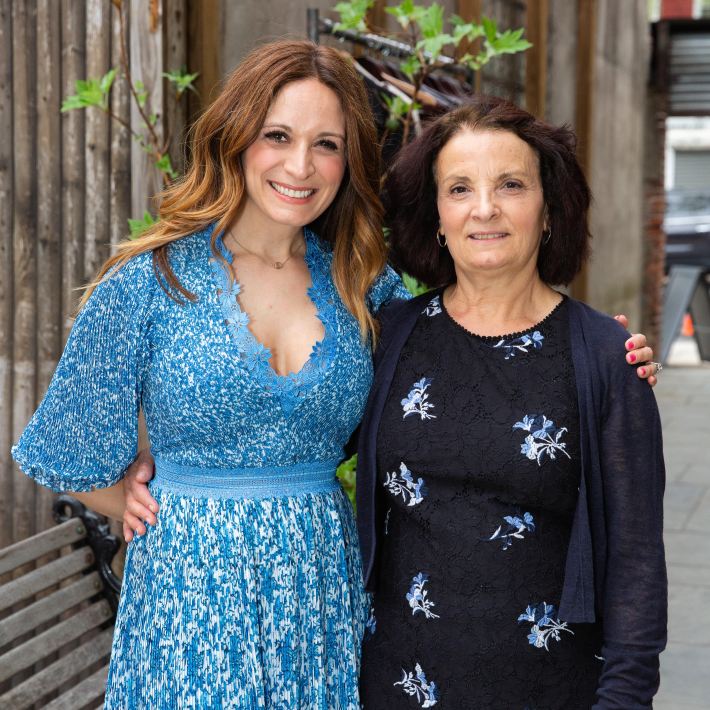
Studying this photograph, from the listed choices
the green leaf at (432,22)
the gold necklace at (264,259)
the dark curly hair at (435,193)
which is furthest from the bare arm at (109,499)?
the green leaf at (432,22)

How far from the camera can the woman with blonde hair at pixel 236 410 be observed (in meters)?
2.18

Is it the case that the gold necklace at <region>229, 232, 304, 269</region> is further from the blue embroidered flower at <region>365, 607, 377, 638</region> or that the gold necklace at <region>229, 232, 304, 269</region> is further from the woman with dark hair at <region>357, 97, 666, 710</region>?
the blue embroidered flower at <region>365, 607, 377, 638</region>

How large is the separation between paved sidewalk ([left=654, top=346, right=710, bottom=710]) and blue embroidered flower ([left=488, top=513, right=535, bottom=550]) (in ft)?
7.97

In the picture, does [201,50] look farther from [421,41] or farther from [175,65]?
[421,41]

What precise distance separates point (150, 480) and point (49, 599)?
0.93m

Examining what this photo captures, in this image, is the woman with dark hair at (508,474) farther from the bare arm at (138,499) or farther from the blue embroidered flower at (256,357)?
the bare arm at (138,499)

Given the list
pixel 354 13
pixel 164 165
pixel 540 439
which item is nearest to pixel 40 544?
pixel 164 165

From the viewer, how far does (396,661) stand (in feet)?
7.37

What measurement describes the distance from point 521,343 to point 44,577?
156 cm

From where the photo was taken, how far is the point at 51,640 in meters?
3.03

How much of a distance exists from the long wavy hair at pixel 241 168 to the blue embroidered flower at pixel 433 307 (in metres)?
0.12

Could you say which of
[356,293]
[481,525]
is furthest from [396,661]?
[356,293]

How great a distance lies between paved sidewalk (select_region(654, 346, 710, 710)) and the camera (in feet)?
14.6

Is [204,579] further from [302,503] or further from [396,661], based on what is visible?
[396,661]
